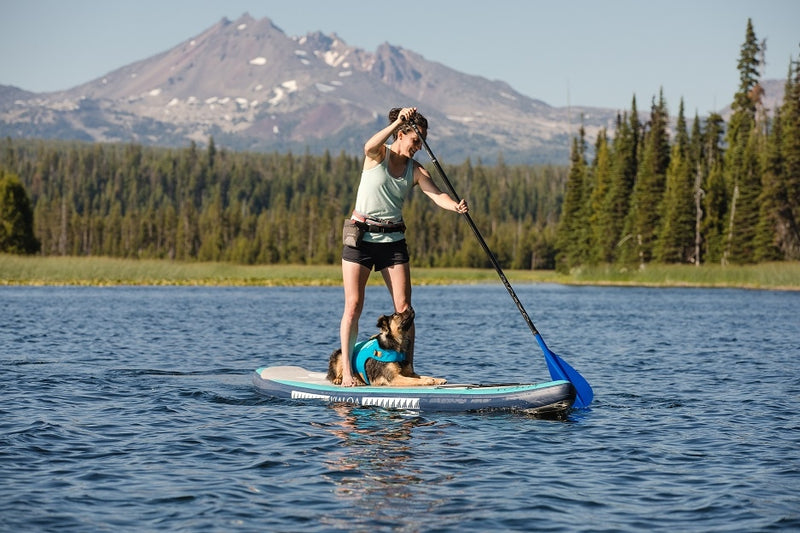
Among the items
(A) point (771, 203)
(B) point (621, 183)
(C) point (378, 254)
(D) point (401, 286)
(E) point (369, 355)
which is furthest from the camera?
(B) point (621, 183)

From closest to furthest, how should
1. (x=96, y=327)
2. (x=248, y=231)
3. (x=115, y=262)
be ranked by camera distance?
1. (x=96, y=327)
2. (x=115, y=262)
3. (x=248, y=231)

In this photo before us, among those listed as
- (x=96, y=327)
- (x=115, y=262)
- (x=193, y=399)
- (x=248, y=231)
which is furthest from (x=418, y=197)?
(x=193, y=399)

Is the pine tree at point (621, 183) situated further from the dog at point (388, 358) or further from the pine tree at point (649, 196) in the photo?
the dog at point (388, 358)

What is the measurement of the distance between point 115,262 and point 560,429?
56.1 meters

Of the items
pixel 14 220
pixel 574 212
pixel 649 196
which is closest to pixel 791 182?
pixel 649 196

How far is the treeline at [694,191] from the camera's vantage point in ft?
236

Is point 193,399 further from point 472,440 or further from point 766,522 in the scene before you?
point 766,522

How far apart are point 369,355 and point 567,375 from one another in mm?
2292

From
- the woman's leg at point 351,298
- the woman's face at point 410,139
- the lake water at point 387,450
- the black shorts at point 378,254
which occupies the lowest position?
the lake water at point 387,450

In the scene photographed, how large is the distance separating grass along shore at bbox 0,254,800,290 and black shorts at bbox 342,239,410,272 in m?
48.6

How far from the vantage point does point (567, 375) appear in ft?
38.0

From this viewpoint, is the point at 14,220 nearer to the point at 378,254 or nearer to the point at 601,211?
the point at 601,211

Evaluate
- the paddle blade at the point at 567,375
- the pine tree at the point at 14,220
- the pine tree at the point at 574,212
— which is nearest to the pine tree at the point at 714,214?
the pine tree at the point at 574,212

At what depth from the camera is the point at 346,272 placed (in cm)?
1154
